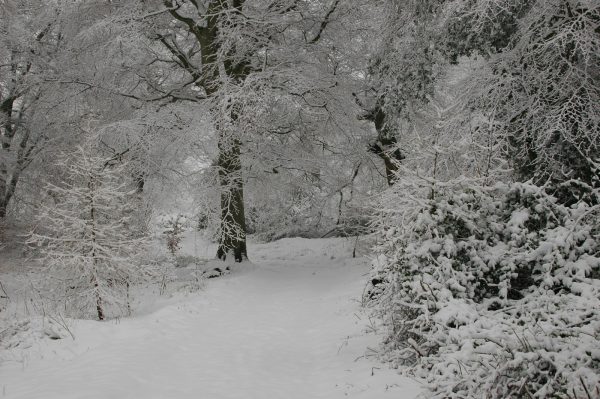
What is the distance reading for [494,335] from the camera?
3.89 metres

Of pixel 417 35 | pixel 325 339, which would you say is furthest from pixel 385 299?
pixel 417 35

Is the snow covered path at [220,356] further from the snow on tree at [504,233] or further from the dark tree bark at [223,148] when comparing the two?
the dark tree bark at [223,148]

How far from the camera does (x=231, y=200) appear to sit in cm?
1278

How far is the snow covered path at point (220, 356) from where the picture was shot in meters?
5.12

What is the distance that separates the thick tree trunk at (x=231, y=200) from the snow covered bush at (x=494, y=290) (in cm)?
634

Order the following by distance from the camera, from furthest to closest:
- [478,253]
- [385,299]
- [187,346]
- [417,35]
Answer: [417,35], [187,346], [385,299], [478,253]

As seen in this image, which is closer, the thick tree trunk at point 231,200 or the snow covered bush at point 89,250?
the snow covered bush at point 89,250

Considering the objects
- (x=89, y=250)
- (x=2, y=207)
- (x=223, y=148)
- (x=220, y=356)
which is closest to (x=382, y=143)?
(x=223, y=148)

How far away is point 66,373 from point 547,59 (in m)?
7.81

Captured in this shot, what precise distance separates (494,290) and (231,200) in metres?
8.40

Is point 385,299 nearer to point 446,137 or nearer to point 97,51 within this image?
point 446,137

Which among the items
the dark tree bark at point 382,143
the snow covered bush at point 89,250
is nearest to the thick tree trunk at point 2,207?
the snow covered bush at point 89,250

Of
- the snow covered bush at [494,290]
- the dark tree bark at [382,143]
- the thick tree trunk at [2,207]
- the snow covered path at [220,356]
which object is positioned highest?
the dark tree bark at [382,143]

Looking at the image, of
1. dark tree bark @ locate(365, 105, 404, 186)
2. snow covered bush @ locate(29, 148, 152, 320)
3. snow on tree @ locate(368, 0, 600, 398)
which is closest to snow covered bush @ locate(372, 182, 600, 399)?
snow on tree @ locate(368, 0, 600, 398)
